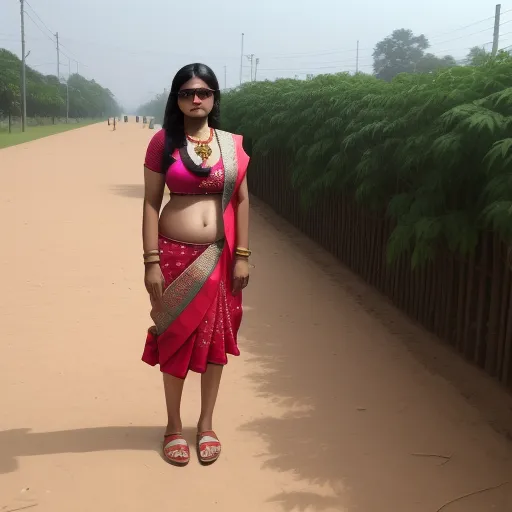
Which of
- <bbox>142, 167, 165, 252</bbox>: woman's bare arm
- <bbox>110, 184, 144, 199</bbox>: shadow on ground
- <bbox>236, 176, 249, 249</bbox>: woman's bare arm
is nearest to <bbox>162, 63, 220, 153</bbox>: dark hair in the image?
<bbox>142, 167, 165, 252</bbox>: woman's bare arm

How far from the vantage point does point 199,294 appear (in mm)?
3207

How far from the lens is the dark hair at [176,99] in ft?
10.2

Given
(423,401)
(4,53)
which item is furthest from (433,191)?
(4,53)

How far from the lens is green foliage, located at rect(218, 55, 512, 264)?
374 cm

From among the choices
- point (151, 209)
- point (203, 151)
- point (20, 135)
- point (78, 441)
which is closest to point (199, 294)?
point (151, 209)

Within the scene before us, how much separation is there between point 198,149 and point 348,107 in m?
3.75

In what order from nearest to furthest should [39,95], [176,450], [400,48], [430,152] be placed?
[176,450], [430,152], [39,95], [400,48]

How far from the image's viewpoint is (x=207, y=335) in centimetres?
326

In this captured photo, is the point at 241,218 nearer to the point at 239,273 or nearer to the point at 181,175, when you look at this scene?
the point at 239,273

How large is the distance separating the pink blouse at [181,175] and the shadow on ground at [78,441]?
1.32m

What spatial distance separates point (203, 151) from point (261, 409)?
63.2 inches

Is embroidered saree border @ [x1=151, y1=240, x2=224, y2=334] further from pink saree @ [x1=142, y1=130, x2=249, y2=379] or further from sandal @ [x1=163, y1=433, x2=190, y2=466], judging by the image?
sandal @ [x1=163, y1=433, x2=190, y2=466]

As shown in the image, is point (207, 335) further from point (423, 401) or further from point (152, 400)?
point (423, 401)

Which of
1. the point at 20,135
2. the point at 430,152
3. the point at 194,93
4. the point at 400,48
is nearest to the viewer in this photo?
the point at 194,93
